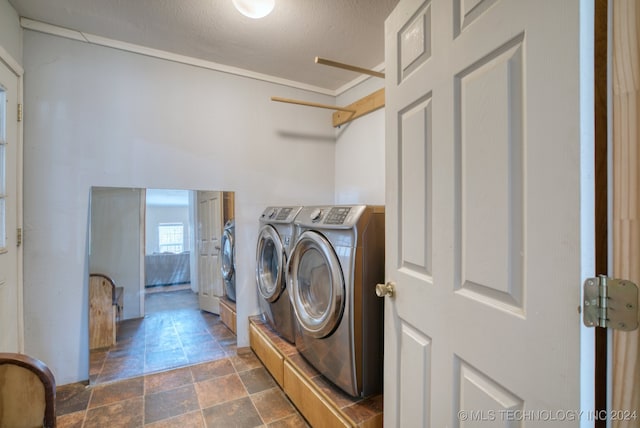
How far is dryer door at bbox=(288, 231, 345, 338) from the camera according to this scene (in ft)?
4.99

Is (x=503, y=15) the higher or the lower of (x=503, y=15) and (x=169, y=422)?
the higher

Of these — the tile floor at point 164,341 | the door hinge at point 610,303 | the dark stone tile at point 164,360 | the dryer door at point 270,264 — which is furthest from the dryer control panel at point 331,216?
the dark stone tile at point 164,360

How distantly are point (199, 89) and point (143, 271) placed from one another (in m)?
1.56

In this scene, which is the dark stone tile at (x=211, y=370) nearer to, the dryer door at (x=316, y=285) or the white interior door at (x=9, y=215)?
the dryer door at (x=316, y=285)

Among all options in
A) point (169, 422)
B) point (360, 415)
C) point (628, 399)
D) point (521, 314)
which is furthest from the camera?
point (169, 422)

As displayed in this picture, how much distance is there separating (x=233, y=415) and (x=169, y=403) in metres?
0.46

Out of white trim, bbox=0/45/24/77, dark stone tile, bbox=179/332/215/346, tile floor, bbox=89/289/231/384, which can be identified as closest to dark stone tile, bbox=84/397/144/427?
tile floor, bbox=89/289/231/384

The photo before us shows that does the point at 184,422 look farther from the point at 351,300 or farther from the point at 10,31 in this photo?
the point at 10,31

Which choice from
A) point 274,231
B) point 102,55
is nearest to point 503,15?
point 274,231

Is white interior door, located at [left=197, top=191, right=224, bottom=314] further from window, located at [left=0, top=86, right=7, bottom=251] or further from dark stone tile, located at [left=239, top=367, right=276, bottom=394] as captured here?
window, located at [left=0, top=86, right=7, bottom=251]

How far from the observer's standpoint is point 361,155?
275cm

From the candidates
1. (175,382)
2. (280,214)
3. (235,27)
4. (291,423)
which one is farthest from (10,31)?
(291,423)

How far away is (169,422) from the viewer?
66.7 inches

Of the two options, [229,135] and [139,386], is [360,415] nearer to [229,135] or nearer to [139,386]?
[139,386]
